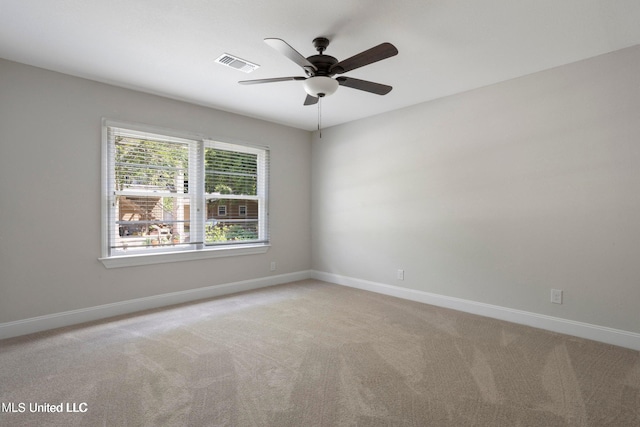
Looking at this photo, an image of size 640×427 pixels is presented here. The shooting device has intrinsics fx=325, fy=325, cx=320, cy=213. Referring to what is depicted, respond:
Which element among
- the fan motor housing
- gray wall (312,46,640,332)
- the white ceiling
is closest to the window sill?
gray wall (312,46,640,332)

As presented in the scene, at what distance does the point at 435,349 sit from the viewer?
2.70 m

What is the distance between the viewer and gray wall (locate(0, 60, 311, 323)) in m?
2.96

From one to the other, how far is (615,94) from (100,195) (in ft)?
16.3

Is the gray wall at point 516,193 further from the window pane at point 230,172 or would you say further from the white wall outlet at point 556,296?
the window pane at point 230,172

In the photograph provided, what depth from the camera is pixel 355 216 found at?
4.91 metres

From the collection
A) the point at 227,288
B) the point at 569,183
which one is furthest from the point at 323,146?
the point at 569,183

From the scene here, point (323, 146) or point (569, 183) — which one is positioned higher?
point (323, 146)

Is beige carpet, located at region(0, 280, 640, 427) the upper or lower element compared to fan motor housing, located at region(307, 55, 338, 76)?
lower

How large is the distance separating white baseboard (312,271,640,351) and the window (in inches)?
77.5

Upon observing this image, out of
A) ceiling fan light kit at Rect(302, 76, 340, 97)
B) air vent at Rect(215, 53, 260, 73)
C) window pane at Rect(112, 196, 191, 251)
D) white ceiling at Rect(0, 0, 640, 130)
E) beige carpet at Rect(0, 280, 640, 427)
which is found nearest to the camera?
beige carpet at Rect(0, 280, 640, 427)

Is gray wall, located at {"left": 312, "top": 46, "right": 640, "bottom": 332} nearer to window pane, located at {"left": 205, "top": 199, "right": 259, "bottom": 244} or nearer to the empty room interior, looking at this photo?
the empty room interior

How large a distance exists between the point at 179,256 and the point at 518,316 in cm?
387

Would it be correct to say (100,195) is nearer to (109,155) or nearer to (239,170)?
(109,155)

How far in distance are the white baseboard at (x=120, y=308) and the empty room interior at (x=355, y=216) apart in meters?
0.02
